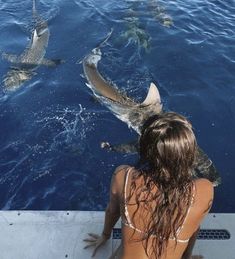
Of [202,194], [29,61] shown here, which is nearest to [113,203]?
[202,194]

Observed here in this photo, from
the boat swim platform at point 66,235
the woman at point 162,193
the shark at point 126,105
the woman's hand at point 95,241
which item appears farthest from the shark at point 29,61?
the woman at point 162,193

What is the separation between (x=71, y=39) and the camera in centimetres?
1062

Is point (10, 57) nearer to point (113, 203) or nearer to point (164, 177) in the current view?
point (113, 203)

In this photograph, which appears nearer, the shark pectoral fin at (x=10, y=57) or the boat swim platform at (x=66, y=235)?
the boat swim platform at (x=66, y=235)

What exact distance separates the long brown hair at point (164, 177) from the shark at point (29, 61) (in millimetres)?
6396

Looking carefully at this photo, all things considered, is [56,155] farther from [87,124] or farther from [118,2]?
[118,2]

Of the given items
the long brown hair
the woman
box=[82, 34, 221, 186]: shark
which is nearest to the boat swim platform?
the woman

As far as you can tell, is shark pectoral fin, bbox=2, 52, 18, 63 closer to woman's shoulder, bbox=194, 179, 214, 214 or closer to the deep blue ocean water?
the deep blue ocean water

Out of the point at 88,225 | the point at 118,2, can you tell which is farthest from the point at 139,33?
the point at 88,225

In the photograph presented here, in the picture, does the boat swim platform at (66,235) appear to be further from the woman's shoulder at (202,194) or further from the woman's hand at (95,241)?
the woman's shoulder at (202,194)

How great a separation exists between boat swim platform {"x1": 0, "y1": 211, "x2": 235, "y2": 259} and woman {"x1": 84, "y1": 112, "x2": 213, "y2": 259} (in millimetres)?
1115

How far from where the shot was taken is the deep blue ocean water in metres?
6.61

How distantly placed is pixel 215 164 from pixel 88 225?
320 centimetres

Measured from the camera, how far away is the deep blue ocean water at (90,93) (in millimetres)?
6609
